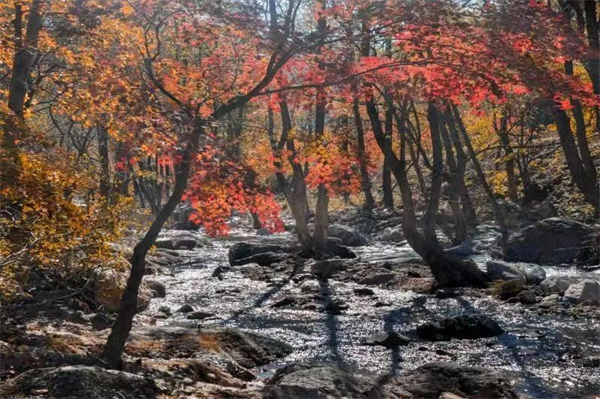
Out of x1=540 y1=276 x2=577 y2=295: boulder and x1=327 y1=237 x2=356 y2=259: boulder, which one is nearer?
x1=540 y1=276 x2=577 y2=295: boulder

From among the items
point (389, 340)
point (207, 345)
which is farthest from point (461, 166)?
point (207, 345)

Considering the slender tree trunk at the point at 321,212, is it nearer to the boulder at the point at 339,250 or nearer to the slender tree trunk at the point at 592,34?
the boulder at the point at 339,250

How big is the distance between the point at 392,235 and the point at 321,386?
21352 mm

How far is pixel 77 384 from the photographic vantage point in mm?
4926

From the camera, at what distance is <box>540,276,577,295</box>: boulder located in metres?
13.7

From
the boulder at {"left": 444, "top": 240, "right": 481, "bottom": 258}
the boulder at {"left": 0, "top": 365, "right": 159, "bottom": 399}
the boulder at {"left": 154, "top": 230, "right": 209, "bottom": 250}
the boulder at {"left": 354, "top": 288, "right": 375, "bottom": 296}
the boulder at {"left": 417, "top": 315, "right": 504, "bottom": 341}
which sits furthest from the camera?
the boulder at {"left": 154, "top": 230, "right": 209, "bottom": 250}

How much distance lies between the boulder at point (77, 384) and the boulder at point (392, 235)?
876 inches

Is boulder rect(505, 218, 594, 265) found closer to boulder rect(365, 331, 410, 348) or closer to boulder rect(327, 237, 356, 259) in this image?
boulder rect(327, 237, 356, 259)

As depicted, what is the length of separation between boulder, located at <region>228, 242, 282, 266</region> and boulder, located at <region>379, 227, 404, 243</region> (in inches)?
256

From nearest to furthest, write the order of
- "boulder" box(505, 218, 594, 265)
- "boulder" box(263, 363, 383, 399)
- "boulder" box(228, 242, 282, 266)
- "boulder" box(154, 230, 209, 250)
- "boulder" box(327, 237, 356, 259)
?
"boulder" box(263, 363, 383, 399) < "boulder" box(505, 218, 594, 265) < "boulder" box(228, 242, 282, 266) < "boulder" box(327, 237, 356, 259) < "boulder" box(154, 230, 209, 250)

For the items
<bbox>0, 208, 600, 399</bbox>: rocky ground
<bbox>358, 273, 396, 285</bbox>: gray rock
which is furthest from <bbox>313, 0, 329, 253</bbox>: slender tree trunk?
<bbox>358, 273, 396, 285</bbox>: gray rock

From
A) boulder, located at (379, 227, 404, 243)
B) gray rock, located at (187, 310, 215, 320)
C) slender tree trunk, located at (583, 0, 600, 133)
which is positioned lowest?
gray rock, located at (187, 310, 215, 320)

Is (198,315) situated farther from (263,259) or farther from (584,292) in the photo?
(263,259)

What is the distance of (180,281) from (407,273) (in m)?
5.91
